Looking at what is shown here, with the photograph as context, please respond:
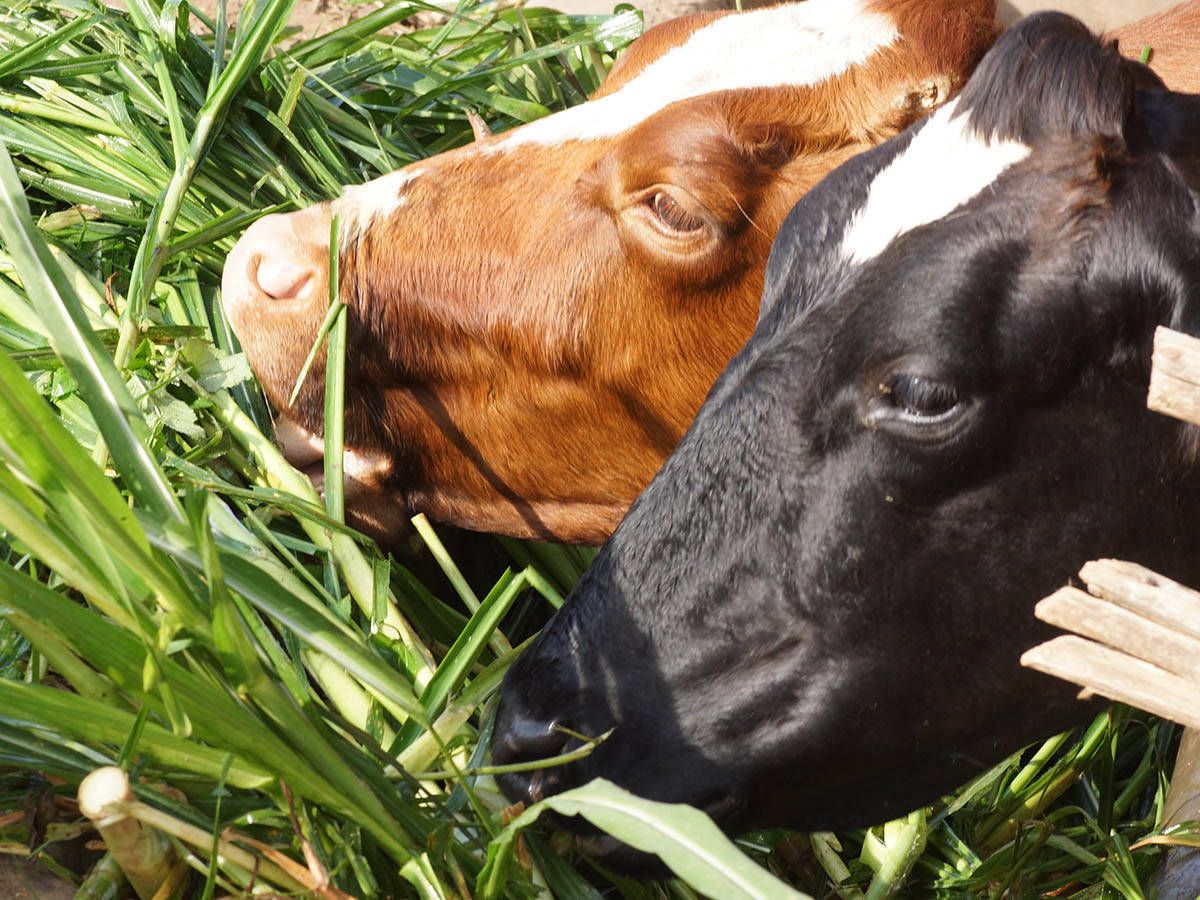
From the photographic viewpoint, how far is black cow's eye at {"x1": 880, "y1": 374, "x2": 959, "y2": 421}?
5.30ft

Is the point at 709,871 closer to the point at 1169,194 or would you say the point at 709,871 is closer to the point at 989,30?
the point at 1169,194

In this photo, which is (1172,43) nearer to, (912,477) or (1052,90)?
(1052,90)

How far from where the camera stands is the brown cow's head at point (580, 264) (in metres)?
2.38

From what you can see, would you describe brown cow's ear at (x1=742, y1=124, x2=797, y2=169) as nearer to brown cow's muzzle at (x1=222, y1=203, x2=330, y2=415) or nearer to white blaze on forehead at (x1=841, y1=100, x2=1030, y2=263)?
white blaze on forehead at (x1=841, y1=100, x2=1030, y2=263)

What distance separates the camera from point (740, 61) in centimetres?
249

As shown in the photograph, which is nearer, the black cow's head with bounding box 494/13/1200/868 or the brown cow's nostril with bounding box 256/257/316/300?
the black cow's head with bounding box 494/13/1200/868

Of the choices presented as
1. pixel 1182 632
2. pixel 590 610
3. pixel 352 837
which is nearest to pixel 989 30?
pixel 590 610

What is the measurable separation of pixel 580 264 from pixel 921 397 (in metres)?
0.96

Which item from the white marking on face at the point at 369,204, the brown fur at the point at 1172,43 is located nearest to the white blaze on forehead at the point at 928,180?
the brown fur at the point at 1172,43

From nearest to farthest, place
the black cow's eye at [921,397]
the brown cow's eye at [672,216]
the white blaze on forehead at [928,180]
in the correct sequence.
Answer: the black cow's eye at [921,397], the white blaze on forehead at [928,180], the brown cow's eye at [672,216]

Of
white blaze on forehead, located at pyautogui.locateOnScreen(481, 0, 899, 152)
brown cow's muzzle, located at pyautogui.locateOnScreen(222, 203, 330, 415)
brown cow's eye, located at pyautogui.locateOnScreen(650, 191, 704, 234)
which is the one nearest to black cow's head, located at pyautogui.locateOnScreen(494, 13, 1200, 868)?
brown cow's eye, located at pyautogui.locateOnScreen(650, 191, 704, 234)

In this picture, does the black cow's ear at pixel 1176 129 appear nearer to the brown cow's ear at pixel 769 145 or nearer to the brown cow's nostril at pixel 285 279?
the brown cow's ear at pixel 769 145

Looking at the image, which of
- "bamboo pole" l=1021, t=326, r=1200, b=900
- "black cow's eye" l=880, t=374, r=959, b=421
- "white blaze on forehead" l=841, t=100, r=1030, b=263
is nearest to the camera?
"bamboo pole" l=1021, t=326, r=1200, b=900

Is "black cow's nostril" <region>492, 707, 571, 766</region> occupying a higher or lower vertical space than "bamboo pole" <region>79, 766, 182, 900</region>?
Answer: lower
